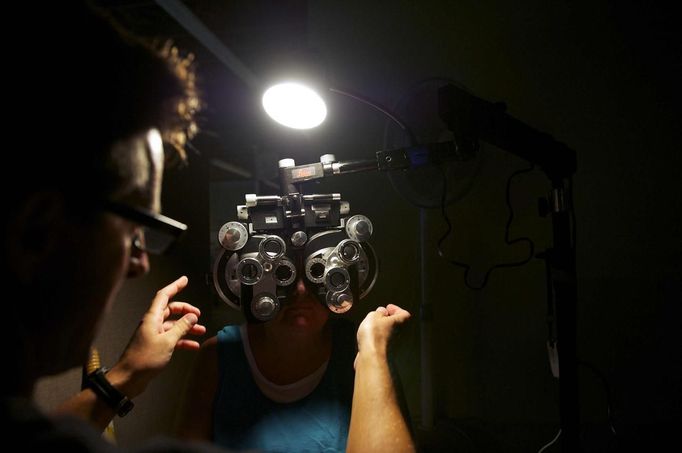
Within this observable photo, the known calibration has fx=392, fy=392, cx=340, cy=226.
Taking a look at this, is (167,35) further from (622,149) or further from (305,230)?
(622,149)

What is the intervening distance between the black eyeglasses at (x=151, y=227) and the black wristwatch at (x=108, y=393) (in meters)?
0.40

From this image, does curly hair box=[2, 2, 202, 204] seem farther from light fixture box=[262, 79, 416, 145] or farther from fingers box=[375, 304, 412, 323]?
fingers box=[375, 304, 412, 323]

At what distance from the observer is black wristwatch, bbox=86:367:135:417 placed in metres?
0.87

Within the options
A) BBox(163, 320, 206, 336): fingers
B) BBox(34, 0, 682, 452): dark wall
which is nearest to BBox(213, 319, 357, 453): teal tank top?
BBox(163, 320, 206, 336): fingers

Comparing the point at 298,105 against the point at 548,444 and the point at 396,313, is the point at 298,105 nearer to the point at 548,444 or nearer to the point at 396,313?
the point at 396,313

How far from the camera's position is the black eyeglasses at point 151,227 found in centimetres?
52

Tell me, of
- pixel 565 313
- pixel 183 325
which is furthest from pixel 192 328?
pixel 565 313

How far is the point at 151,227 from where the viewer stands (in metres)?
0.57

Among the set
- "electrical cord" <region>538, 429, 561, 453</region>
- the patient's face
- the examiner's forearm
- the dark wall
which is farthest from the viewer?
the dark wall

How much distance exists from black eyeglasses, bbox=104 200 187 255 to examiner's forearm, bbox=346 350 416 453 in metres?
0.54

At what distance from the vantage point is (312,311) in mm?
1109

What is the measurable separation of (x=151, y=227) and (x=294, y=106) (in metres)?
0.64

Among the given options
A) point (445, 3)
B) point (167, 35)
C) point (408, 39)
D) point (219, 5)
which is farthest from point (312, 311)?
point (167, 35)

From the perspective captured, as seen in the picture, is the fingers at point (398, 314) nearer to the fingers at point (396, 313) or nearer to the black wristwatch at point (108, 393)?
the fingers at point (396, 313)
